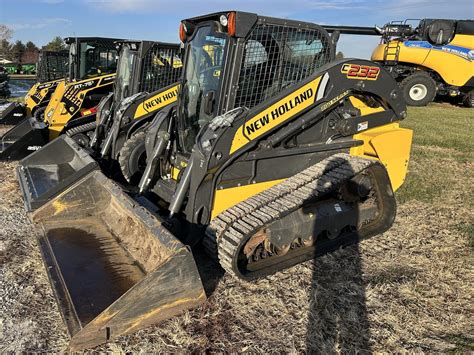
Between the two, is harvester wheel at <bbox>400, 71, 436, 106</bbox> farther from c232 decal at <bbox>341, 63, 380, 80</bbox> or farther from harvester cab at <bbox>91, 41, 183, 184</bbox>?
c232 decal at <bbox>341, 63, 380, 80</bbox>

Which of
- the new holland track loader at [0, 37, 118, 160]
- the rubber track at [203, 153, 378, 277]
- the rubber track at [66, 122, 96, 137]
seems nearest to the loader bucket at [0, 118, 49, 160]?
the new holland track loader at [0, 37, 118, 160]

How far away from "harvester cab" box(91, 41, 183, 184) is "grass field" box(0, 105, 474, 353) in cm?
159

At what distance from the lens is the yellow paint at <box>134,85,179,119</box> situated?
6.50 m

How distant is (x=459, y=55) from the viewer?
16.4 meters

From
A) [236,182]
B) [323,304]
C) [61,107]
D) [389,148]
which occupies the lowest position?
[323,304]

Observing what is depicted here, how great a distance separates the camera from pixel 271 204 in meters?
3.71

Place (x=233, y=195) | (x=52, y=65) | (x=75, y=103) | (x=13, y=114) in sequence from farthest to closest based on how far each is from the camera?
(x=52, y=65), (x=13, y=114), (x=75, y=103), (x=233, y=195)

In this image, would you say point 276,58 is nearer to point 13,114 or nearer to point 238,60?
point 238,60

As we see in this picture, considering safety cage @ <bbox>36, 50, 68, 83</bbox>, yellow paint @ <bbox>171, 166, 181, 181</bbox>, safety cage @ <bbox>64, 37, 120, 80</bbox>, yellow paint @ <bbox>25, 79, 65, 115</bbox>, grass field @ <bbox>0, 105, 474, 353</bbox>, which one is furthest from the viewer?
safety cage @ <bbox>36, 50, 68, 83</bbox>

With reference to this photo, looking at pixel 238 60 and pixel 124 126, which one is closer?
pixel 238 60

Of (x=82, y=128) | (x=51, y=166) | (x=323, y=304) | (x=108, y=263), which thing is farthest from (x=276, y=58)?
(x=82, y=128)

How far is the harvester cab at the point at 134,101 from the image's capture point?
5.99 m

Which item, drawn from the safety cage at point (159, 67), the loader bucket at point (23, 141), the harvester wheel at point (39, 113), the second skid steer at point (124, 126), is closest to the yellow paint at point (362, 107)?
the second skid steer at point (124, 126)

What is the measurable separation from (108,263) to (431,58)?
16.6m
